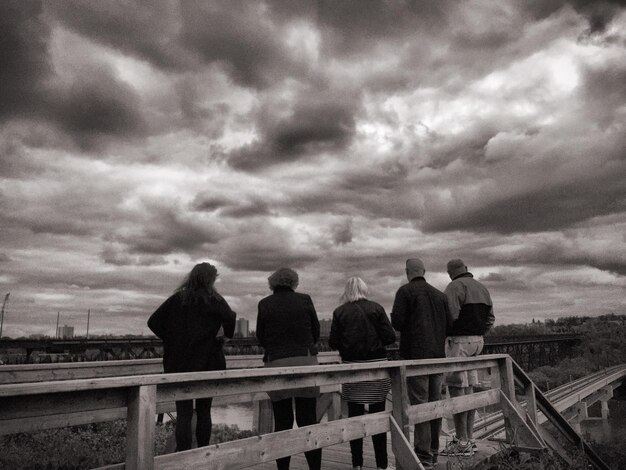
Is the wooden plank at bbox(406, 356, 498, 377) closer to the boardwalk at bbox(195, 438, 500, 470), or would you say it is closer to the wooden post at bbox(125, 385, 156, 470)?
the boardwalk at bbox(195, 438, 500, 470)

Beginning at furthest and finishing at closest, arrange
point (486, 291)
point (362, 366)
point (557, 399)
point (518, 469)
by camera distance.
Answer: point (557, 399) → point (486, 291) → point (518, 469) → point (362, 366)

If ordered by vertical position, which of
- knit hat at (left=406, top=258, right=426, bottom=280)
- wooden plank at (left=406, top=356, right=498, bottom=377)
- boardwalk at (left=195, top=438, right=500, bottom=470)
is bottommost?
boardwalk at (left=195, top=438, right=500, bottom=470)

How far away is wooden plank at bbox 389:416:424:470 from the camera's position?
14.1 ft

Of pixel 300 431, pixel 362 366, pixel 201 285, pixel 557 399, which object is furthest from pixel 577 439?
pixel 557 399

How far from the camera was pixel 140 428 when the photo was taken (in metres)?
2.62

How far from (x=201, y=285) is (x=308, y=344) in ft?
3.36

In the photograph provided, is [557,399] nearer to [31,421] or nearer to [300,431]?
[300,431]

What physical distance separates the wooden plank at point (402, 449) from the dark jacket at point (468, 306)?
1597 mm

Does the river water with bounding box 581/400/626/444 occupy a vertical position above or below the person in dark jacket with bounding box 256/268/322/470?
below

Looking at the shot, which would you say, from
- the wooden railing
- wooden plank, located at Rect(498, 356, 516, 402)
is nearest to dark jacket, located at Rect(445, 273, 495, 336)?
the wooden railing

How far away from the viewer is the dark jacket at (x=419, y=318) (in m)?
5.21

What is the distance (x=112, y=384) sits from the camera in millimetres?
2514

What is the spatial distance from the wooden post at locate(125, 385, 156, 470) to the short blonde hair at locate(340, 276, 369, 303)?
251 centimetres

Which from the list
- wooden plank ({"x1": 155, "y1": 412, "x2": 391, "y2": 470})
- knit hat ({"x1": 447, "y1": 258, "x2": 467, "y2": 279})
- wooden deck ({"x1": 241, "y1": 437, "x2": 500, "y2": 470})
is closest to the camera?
wooden plank ({"x1": 155, "y1": 412, "x2": 391, "y2": 470})
